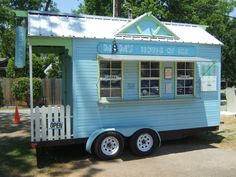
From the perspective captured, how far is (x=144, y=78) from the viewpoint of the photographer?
9672 millimetres

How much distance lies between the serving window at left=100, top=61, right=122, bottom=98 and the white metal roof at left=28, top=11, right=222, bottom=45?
695mm

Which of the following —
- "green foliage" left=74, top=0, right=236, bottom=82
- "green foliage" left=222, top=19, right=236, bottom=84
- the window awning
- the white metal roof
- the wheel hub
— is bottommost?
the wheel hub

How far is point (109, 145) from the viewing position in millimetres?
8977

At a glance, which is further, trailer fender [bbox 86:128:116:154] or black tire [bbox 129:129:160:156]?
black tire [bbox 129:129:160:156]

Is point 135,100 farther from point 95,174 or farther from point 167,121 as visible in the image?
point 95,174

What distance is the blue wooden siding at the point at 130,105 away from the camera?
8.85 metres

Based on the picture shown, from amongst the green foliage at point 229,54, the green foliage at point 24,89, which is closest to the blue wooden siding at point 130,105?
the green foliage at point 24,89

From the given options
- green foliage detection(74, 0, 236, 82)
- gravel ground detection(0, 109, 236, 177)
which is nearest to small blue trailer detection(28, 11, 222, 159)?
gravel ground detection(0, 109, 236, 177)

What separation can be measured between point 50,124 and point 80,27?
8.32 feet

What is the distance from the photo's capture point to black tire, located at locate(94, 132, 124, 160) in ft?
28.9

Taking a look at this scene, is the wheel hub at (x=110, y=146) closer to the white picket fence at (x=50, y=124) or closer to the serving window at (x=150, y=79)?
the white picket fence at (x=50, y=124)

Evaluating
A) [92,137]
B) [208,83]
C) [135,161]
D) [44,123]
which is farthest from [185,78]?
[44,123]

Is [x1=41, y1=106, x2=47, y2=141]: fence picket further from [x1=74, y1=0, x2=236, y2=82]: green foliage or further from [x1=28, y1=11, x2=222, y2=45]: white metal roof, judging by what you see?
[x1=74, y1=0, x2=236, y2=82]: green foliage

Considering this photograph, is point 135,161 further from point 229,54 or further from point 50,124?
point 229,54
